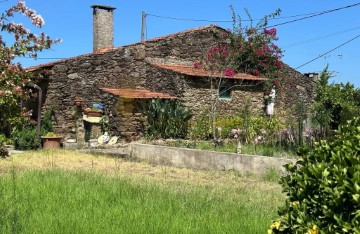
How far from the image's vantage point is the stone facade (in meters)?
21.0

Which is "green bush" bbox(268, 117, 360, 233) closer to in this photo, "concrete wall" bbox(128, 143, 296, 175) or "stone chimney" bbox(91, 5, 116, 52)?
"concrete wall" bbox(128, 143, 296, 175)

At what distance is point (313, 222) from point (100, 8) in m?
22.9

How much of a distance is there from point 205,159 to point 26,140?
8.52 m

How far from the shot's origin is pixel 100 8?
25.0 m

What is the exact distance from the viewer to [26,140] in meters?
19.1

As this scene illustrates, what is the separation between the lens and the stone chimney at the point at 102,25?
2503cm

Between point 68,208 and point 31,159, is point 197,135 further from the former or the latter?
point 68,208

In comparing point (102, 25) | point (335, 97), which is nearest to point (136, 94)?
point (102, 25)

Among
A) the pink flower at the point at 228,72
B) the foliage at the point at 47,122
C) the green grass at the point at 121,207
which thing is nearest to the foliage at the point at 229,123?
the pink flower at the point at 228,72

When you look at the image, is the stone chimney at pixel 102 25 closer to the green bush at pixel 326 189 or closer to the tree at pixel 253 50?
the tree at pixel 253 50

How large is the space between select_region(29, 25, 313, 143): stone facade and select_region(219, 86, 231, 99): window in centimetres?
18

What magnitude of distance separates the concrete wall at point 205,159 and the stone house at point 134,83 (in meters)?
4.44

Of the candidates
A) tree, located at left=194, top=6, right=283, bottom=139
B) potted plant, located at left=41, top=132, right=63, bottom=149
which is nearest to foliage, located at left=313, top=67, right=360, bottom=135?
tree, located at left=194, top=6, right=283, bottom=139

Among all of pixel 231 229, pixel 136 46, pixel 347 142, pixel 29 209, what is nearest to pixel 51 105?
pixel 136 46
